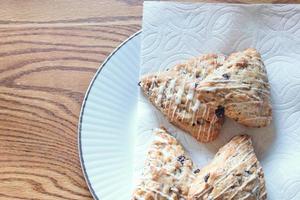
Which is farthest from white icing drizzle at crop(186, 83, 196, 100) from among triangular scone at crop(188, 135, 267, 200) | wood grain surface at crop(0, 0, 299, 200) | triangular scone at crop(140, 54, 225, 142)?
wood grain surface at crop(0, 0, 299, 200)

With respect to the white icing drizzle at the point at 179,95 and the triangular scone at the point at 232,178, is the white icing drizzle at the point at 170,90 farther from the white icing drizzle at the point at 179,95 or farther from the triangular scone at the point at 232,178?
→ the triangular scone at the point at 232,178

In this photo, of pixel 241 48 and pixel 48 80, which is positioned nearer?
pixel 241 48

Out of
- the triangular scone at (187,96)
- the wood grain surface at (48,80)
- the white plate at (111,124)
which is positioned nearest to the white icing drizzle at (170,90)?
the triangular scone at (187,96)

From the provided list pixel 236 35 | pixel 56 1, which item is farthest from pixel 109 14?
pixel 236 35

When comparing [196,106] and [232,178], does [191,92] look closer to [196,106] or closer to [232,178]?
[196,106]

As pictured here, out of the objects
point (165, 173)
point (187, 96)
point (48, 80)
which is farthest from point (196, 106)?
point (48, 80)

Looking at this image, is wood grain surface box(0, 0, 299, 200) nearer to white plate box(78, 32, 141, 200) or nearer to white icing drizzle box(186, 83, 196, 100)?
white plate box(78, 32, 141, 200)

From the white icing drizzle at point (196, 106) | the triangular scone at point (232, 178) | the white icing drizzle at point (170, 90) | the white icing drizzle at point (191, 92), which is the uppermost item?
the white icing drizzle at point (170, 90)
